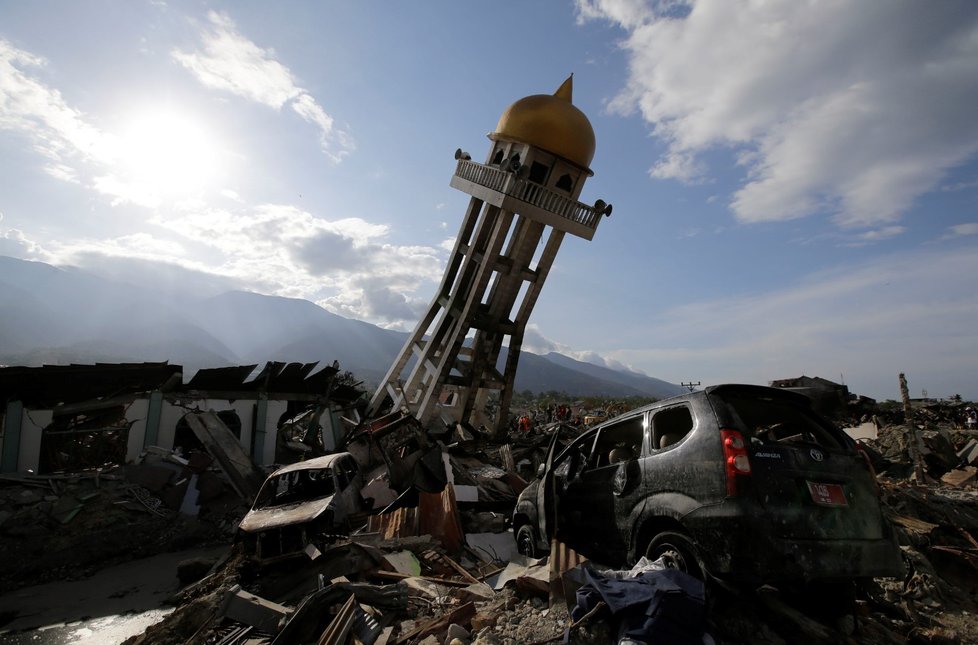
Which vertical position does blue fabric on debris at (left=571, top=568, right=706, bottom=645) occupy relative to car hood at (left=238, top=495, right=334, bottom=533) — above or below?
above

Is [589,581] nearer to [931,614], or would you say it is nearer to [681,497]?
[681,497]

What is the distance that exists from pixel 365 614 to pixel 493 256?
1381cm

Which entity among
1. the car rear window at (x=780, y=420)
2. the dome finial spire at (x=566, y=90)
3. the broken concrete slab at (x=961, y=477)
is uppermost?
the dome finial spire at (x=566, y=90)

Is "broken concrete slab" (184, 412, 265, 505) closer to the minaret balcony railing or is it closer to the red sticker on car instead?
the minaret balcony railing

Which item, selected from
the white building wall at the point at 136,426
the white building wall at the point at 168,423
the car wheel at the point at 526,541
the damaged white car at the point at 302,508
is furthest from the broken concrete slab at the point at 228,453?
the car wheel at the point at 526,541

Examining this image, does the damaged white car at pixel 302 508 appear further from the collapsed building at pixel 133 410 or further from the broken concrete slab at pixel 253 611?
the collapsed building at pixel 133 410

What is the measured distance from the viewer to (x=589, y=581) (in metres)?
3.85

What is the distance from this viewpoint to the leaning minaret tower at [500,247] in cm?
1692

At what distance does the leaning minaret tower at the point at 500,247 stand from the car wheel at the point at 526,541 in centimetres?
1112

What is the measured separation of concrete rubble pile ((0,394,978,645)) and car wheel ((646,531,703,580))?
0.26 m

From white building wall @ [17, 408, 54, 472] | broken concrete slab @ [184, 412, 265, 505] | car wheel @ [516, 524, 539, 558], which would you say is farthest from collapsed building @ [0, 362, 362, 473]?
car wheel @ [516, 524, 539, 558]

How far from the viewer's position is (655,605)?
3389 mm

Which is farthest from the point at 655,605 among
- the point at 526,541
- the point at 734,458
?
the point at 526,541

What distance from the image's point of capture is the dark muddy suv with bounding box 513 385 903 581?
11.7 ft
